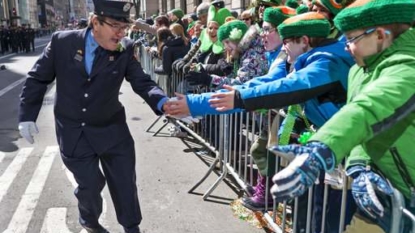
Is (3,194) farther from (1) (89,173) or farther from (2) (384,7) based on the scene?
(2) (384,7)

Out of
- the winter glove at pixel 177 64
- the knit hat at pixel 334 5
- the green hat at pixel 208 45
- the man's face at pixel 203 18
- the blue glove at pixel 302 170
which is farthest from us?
the man's face at pixel 203 18

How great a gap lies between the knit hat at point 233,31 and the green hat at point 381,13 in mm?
3166

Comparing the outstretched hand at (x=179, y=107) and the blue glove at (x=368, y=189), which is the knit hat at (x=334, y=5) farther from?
the blue glove at (x=368, y=189)

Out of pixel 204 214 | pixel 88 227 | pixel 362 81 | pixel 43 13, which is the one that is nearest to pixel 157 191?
pixel 204 214

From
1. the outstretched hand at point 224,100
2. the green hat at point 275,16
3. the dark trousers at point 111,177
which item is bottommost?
the dark trousers at point 111,177

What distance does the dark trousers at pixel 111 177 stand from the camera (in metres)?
3.60

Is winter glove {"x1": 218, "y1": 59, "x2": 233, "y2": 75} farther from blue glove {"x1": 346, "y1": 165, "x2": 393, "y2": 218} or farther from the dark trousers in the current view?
blue glove {"x1": 346, "y1": 165, "x2": 393, "y2": 218}

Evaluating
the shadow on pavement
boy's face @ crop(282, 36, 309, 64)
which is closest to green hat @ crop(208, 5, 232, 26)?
the shadow on pavement

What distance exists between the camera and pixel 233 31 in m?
5.07

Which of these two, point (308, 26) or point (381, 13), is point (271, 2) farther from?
point (381, 13)

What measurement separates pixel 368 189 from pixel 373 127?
0.28 metres

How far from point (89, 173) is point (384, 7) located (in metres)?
2.59

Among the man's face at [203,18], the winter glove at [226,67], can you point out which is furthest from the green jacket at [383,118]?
the man's face at [203,18]

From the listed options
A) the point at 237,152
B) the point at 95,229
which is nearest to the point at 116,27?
the point at 95,229
